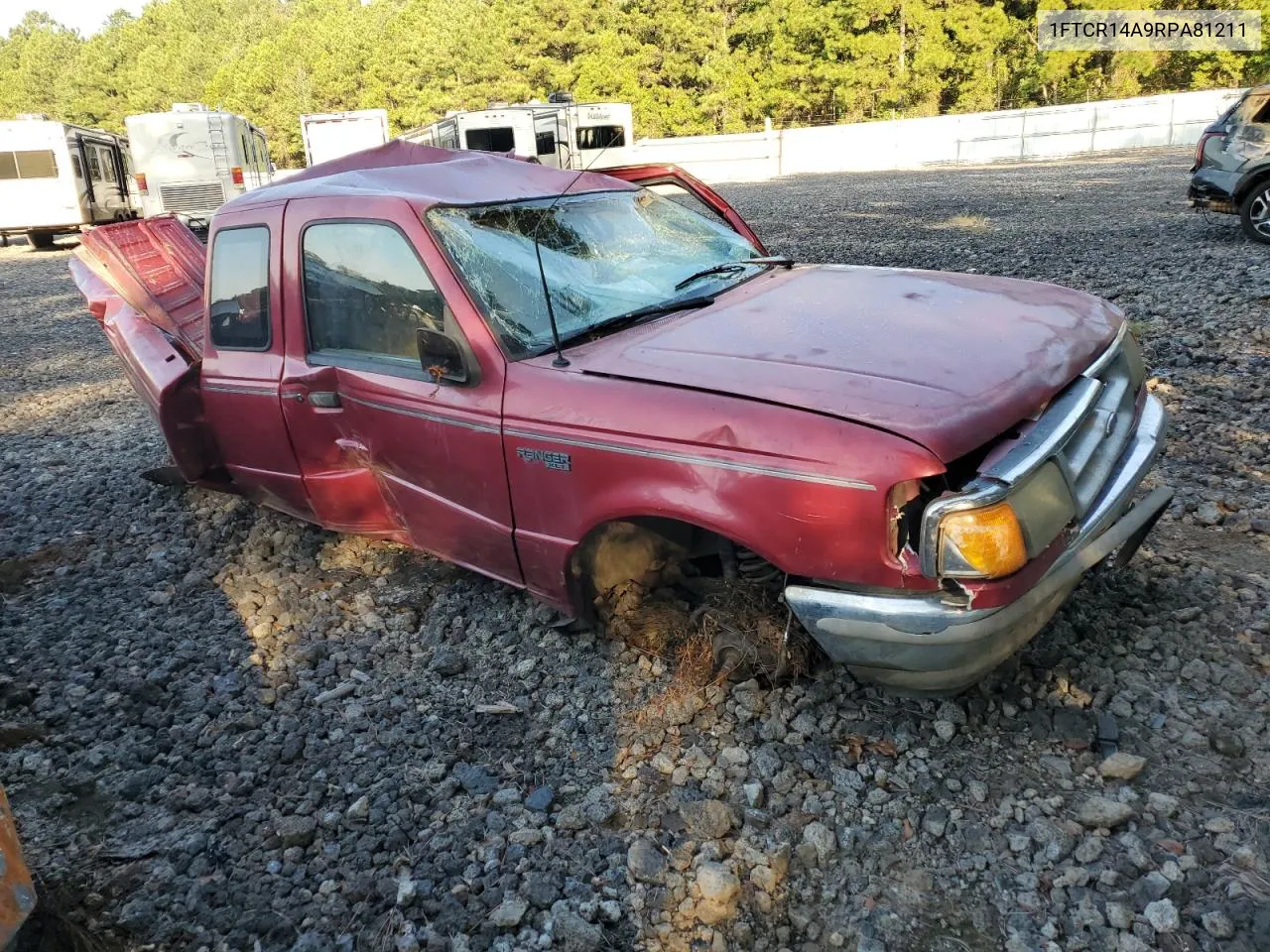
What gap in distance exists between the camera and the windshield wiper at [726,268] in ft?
11.5

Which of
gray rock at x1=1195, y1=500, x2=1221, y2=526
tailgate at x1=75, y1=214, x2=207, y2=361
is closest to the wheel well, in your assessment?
gray rock at x1=1195, y1=500, x2=1221, y2=526

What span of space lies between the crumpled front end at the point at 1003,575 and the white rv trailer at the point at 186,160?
20887mm

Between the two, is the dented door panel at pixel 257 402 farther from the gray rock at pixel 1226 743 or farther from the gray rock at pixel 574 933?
the gray rock at pixel 1226 743

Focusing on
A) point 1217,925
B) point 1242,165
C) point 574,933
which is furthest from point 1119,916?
point 1242,165

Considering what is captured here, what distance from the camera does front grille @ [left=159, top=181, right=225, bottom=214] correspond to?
1958cm

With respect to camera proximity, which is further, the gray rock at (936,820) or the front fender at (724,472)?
the gray rock at (936,820)

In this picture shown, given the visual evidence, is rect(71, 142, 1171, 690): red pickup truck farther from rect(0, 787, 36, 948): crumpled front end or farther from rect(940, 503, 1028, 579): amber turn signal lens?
rect(0, 787, 36, 948): crumpled front end

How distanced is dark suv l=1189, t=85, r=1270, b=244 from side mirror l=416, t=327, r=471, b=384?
9.76 m

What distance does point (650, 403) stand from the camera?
261 centimetres

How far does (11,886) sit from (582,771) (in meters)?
1.48

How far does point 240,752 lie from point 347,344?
5.15 feet

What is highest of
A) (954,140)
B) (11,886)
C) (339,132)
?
(339,132)

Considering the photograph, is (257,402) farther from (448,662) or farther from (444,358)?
(448,662)

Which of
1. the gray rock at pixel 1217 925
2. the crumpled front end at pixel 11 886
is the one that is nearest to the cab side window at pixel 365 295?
the crumpled front end at pixel 11 886
